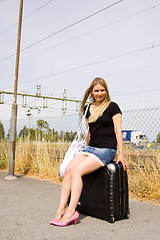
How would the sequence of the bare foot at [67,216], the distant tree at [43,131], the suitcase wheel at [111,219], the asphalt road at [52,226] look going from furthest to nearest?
the distant tree at [43,131], the suitcase wheel at [111,219], the bare foot at [67,216], the asphalt road at [52,226]

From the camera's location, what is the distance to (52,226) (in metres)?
3.31

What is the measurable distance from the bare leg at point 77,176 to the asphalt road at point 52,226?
0.60 feet

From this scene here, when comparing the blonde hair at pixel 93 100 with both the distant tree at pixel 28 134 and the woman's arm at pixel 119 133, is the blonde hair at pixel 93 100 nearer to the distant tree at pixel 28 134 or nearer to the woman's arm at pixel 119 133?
the woman's arm at pixel 119 133

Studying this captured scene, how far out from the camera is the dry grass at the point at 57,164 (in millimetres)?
4943

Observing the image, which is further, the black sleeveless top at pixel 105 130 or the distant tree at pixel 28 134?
the distant tree at pixel 28 134

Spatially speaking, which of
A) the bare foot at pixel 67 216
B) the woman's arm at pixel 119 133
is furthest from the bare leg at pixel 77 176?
the woman's arm at pixel 119 133

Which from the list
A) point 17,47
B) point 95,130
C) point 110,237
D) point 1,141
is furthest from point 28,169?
point 110,237

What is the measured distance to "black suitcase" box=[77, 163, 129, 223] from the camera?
11.4 ft

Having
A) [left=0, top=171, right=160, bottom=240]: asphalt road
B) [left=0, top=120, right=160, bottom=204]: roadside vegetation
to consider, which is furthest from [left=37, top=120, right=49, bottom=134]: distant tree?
[left=0, top=171, right=160, bottom=240]: asphalt road

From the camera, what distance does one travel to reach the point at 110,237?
299 cm

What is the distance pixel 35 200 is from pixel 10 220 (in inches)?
46.3

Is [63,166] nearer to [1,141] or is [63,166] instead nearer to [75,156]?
[75,156]

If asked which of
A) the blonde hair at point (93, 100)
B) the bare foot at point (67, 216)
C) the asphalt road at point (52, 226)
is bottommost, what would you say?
the asphalt road at point (52, 226)

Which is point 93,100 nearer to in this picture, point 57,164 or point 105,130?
point 105,130
